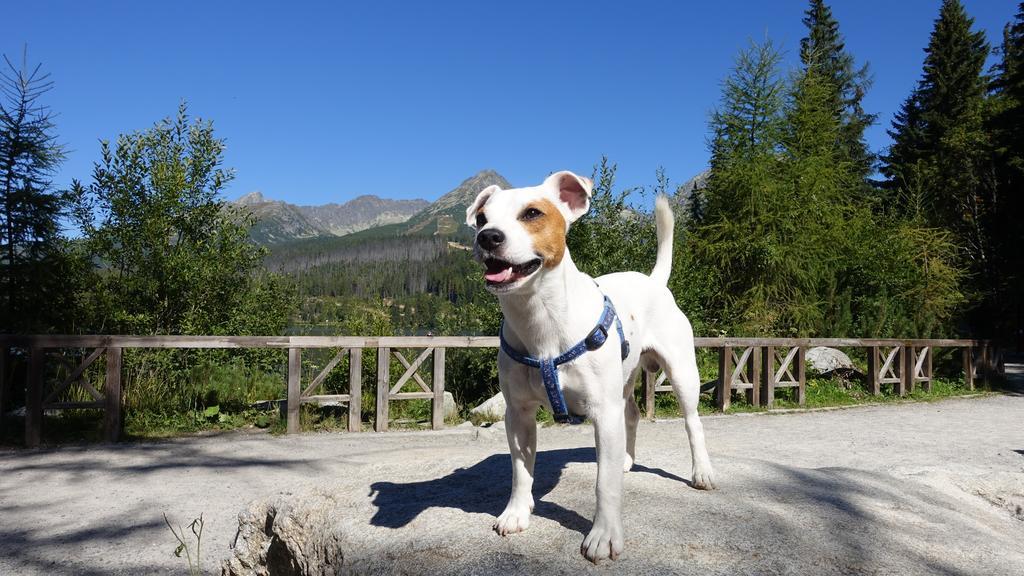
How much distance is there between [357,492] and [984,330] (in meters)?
31.2

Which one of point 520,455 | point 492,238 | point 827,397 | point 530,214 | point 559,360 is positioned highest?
point 530,214

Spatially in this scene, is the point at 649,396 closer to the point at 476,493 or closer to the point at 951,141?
the point at 476,493

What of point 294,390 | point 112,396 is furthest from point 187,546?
point 112,396

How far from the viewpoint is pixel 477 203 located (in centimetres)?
257

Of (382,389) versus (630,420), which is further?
(382,389)

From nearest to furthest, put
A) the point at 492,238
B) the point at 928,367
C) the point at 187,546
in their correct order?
1. the point at 492,238
2. the point at 187,546
3. the point at 928,367

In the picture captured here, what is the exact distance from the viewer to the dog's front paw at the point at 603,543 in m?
2.39

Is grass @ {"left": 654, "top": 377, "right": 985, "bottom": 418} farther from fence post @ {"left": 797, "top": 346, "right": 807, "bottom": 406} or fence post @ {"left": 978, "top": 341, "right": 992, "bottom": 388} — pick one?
fence post @ {"left": 978, "top": 341, "right": 992, "bottom": 388}

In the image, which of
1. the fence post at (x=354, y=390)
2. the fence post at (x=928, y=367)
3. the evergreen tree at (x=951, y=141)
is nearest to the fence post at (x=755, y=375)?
the fence post at (x=928, y=367)

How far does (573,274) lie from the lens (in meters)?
2.62

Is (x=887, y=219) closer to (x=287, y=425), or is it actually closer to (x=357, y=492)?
(x=287, y=425)

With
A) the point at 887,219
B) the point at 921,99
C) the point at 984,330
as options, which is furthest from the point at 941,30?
the point at 887,219

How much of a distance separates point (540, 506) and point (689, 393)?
1.07 meters

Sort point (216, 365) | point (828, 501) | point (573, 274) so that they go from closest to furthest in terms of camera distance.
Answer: point (573, 274)
point (828, 501)
point (216, 365)
